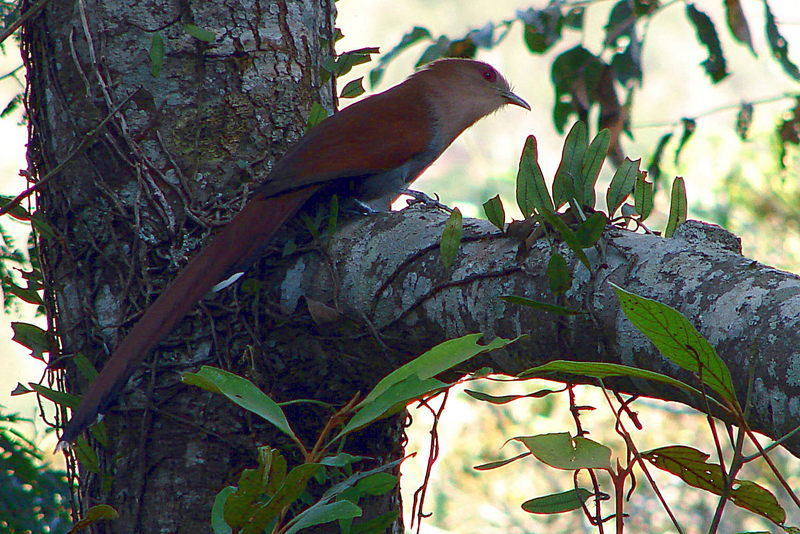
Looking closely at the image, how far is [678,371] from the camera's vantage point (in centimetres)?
95

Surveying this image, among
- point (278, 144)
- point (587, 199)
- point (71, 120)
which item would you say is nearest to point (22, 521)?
point (71, 120)

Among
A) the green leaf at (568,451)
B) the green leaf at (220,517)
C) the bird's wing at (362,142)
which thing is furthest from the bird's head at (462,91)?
the green leaf at (220,517)

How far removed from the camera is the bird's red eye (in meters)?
2.53

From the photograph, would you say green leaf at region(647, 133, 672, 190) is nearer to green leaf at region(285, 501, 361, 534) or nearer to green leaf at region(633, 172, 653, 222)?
green leaf at region(633, 172, 653, 222)

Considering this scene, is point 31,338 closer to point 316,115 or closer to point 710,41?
point 316,115

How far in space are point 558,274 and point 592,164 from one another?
0.75 feet

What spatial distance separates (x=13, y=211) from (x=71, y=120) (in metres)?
0.21

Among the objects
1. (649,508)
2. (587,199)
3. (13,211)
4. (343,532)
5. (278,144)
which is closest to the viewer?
(343,532)

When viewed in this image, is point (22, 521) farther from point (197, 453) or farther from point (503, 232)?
point (503, 232)

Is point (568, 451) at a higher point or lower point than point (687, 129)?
lower

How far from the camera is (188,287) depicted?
1.38 meters

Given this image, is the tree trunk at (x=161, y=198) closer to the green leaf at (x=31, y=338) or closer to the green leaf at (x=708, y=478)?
the green leaf at (x=31, y=338)

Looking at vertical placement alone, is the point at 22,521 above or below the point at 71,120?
below

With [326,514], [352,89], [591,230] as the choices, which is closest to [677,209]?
[591,230]
